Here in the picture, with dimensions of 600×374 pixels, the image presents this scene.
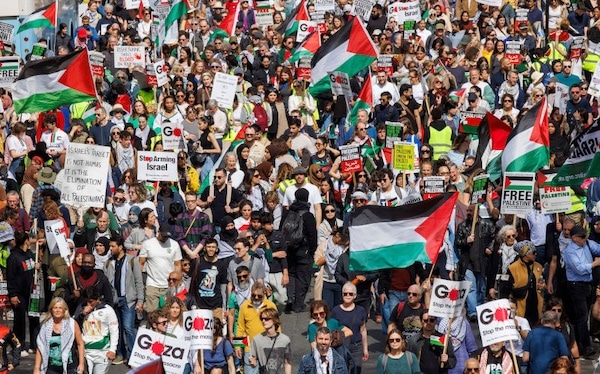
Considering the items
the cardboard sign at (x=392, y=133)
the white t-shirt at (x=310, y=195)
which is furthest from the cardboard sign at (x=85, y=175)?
the cardboard sign at (x=392, y=133)

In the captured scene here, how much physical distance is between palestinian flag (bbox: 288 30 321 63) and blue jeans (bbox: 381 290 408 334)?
34.2 ft

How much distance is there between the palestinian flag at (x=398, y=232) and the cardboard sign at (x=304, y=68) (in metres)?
10.6

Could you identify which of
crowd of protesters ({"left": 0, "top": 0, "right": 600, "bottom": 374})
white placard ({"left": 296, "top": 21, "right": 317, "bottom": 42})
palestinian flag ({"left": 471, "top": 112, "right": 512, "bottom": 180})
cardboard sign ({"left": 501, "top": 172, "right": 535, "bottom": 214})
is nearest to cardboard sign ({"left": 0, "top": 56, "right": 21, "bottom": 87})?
crowd of protesters ({"left": 0, "top": 0, "right": 600, "bottom": 374})

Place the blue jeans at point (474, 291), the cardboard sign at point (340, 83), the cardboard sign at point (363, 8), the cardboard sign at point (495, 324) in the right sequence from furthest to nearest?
the cardboard sign at point (363, 8), the cardboard sign at point (340, 83), the blue jeans at point (474, 291), the cardboard sign at point (495, 324)

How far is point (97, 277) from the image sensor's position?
22016 millimetres

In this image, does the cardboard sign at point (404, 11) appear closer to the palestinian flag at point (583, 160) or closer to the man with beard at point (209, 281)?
the man with beard at point (209, 281)

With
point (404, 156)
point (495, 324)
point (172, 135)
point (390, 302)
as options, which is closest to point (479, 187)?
point (390, 302)

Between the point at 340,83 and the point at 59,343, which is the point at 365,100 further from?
the point at 59,343

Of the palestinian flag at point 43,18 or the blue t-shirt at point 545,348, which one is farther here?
the palestinian flag at point 43,18

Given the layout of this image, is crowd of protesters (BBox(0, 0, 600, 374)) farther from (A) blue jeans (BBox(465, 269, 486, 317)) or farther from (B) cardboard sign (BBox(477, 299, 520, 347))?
(B) cardboard sign (BBox(477, 299, 520, 347))

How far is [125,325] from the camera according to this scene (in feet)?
75.2

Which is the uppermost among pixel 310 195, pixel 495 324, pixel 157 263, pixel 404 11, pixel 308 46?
pixel 404 11

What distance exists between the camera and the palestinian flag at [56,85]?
2725cm

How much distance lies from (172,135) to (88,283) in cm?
575
